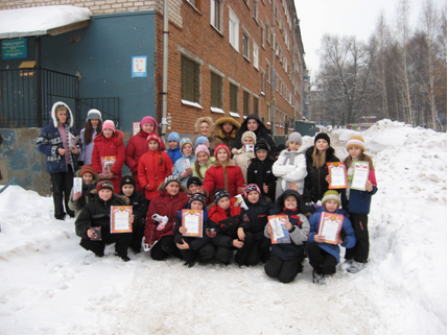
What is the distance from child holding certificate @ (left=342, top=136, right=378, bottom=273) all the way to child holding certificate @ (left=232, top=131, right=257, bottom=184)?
5.04 feet

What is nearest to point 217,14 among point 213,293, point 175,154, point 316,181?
point 175,154

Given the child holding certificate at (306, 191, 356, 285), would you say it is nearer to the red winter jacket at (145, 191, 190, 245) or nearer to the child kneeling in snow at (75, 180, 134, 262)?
the red winter jacket at (145, 191, 190, 245)

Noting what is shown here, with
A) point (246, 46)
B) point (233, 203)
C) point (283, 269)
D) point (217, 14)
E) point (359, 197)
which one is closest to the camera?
point (283, 269)

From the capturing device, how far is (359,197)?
13.5 ft

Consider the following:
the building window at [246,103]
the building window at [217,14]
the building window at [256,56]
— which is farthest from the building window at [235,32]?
the building window at [256,56]

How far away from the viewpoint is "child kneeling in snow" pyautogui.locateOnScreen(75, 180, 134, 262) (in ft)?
14.6

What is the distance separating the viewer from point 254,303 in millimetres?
3287

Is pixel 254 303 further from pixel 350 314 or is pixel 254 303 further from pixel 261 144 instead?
pixel 261 144

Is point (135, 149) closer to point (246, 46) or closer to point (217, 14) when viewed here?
point (217, 14)

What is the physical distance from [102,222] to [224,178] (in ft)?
6.23

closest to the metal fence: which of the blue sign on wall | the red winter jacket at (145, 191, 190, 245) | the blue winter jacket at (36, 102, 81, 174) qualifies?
the blue sign on wall

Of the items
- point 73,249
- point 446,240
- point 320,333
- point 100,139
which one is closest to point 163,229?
point 73,249

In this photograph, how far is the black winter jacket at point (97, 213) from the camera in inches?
176

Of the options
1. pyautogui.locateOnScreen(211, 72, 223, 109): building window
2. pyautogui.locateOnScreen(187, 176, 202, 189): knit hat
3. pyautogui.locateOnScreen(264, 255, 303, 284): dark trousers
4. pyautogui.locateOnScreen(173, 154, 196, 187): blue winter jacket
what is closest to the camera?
pyautogui.locateOnScreen(264, 255, 303, 284): dark trousers
